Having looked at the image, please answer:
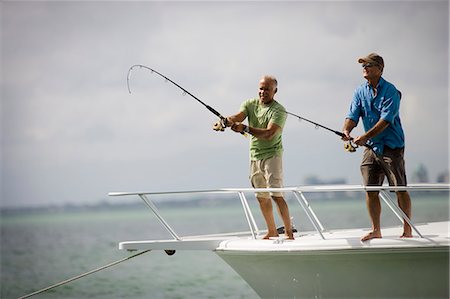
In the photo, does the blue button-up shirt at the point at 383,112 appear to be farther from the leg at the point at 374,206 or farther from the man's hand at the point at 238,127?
the man's hand at the point at 238,127

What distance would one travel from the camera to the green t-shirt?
33.8ft

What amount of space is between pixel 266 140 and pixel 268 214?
83 centimetres

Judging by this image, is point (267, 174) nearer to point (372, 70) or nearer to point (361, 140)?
point (361, 140)

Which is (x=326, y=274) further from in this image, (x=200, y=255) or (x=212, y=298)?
(x=200, y=255)

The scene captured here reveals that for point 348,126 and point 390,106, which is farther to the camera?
point 348,126

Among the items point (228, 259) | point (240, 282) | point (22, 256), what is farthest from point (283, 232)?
point (22, 256)

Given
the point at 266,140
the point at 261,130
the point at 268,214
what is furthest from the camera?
the point at 268,214

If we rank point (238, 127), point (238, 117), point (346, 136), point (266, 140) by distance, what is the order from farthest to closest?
point (238, 117) < point (266, 140) < point (238, 127) < point (346, 136)

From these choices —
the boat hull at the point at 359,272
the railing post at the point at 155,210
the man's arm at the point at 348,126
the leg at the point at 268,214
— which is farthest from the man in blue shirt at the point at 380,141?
the railing post at the point at 155,210

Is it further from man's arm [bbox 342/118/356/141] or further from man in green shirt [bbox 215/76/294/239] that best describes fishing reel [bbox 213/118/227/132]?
man's arm [bbox 342/118/356/141]

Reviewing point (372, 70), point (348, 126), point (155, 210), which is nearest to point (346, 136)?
point (348, 126)

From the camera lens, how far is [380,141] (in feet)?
32.1

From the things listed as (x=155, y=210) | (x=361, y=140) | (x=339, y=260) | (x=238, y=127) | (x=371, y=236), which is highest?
(x=238, y=127)

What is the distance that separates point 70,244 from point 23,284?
638 inches
